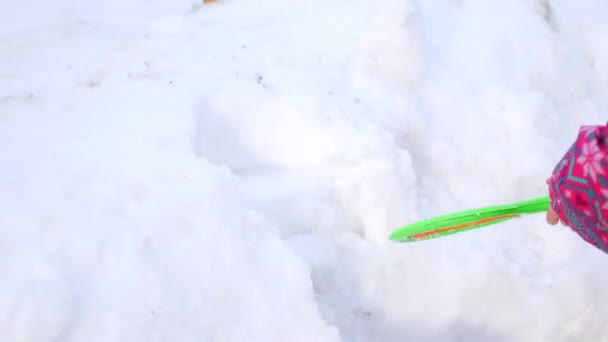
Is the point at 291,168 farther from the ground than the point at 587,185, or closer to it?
closer to it

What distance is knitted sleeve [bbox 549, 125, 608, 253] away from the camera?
127 cm

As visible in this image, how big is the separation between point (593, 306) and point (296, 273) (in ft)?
3.37

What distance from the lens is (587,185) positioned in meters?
1.29

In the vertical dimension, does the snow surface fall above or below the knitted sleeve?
below

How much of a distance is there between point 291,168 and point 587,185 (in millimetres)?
905

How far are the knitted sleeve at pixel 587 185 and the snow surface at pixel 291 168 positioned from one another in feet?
1.68

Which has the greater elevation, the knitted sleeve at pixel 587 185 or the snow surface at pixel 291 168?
the knitted sleeve at pixel 587 185

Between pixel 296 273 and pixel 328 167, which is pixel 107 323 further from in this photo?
pixel 328 167

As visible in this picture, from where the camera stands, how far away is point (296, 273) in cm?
156

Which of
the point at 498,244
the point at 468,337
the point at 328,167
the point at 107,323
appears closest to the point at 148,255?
the point at 107,323

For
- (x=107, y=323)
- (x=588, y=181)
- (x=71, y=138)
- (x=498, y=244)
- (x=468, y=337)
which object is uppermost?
(x=588, y=181)

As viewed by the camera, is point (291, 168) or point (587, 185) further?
point (291, 168)

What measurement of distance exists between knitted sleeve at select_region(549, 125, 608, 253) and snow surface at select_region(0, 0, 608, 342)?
0.51 m

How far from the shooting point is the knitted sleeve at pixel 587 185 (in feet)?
4.15
